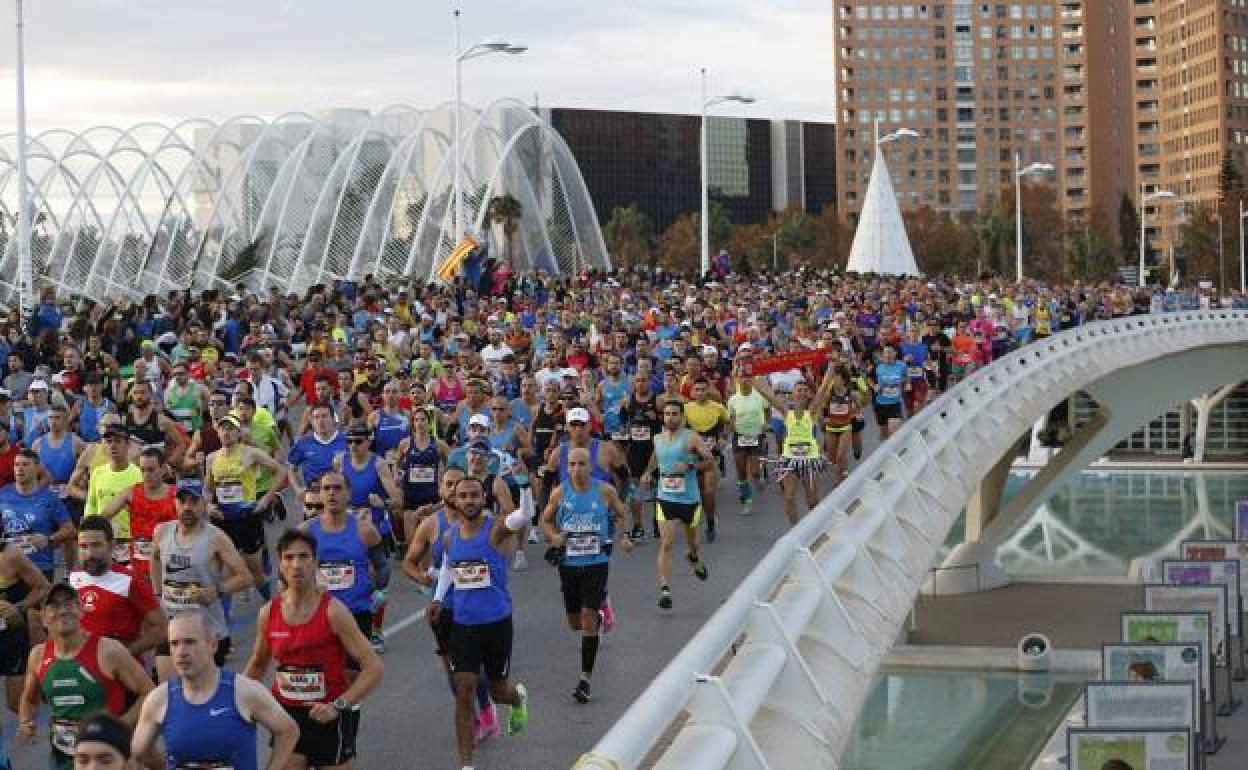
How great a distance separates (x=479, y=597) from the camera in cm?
1059

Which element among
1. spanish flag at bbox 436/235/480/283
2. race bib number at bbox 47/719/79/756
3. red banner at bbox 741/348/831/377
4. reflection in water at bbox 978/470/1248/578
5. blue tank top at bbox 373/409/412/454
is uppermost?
spanish flag at bbox 436/235/480/283

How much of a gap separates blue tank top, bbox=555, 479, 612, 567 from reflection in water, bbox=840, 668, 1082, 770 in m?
19.0

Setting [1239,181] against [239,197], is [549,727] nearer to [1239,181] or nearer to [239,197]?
[239,197]

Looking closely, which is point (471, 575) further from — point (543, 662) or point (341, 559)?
point (543, 662)

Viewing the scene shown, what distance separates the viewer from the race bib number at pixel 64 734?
8.55 metres

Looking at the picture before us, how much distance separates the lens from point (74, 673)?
854 centimetres

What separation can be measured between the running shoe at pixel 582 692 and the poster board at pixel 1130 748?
10.3m

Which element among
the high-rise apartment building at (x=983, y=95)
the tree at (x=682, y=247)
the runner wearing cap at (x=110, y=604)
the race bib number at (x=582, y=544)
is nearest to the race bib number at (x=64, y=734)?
the runner wearing cap at (x=110, y=604)

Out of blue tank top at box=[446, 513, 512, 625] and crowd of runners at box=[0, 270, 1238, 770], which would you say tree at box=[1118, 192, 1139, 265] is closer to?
crowd of runners at box=[0, 270, 1238, 770]

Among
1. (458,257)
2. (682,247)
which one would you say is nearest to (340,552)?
(458,257)

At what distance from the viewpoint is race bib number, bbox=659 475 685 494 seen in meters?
16.5

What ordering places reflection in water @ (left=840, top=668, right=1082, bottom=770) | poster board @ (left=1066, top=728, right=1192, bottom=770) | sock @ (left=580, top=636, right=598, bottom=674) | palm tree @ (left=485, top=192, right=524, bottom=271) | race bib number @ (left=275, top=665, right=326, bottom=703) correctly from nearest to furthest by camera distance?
race bib number @ (left=275, top=665, right=326, bottom=703) < sock @ (left=580, top=636, right=598, bottom=674) < poster board @ (left=1066, top=728, right=1192, bottom=770) < reflection in water @ (left=840, top=668, right=1082, bottom=770) < palm tree @ (left=485, top=192, right=524, bottom=271)

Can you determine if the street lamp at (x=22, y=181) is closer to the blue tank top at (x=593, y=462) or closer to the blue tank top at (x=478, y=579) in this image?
the blue tank top at (x=593, y=462)

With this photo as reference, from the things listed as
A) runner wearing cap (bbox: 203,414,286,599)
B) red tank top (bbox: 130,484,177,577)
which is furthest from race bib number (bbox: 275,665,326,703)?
runner wearing cap (bbox: 203,414,286,599)
